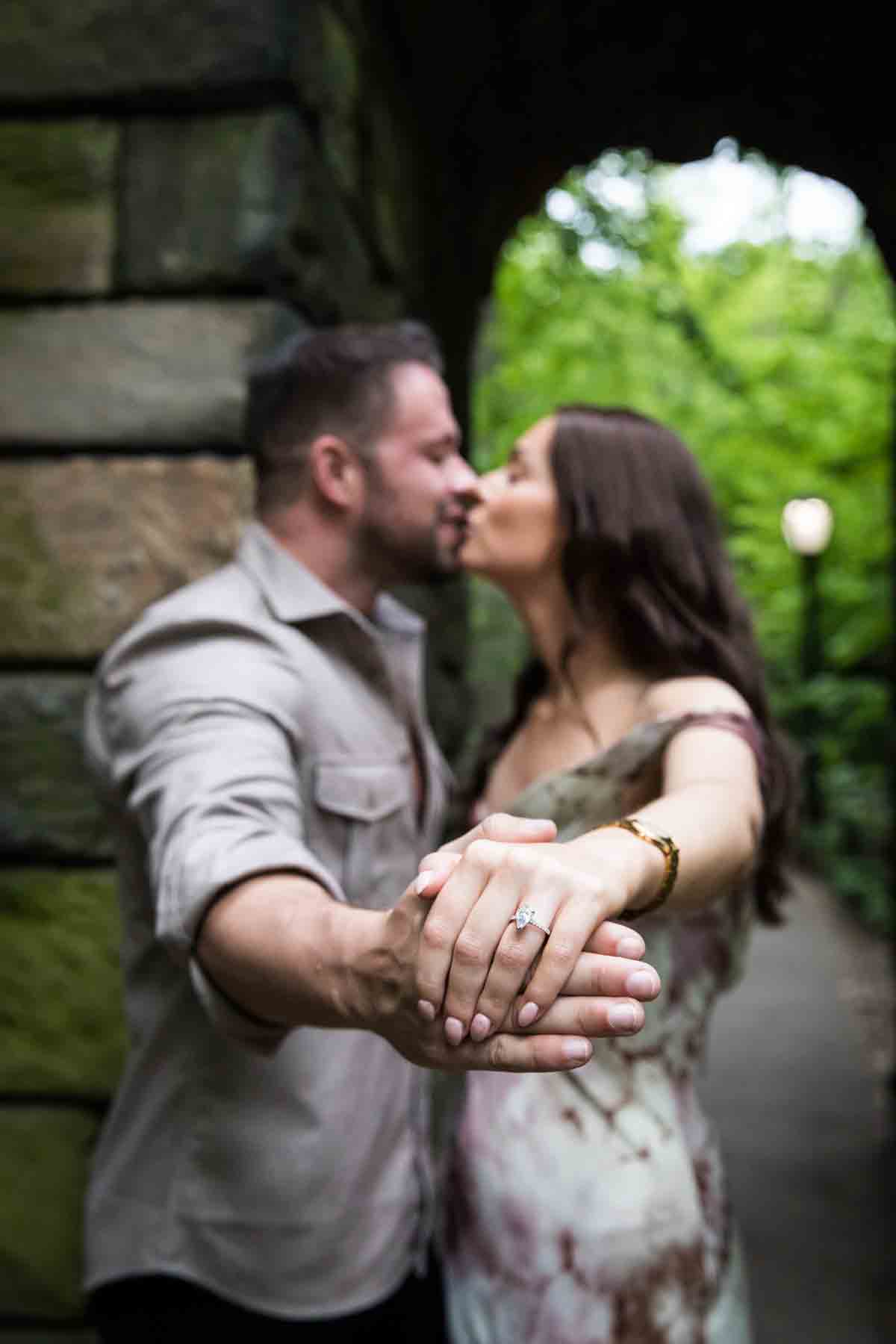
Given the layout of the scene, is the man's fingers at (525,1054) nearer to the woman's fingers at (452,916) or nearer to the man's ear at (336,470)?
the woman's fingers at (452,916)

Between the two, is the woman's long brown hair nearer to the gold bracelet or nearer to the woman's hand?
the gold bracelet

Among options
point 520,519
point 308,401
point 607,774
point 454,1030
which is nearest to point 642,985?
point 454,1030

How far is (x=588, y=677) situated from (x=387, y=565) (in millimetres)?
377

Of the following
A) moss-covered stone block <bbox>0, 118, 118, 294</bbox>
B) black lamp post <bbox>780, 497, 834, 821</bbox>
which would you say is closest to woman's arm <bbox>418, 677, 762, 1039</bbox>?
moss-covered stone block <bbox>0, 118, 118, 294</bbox>

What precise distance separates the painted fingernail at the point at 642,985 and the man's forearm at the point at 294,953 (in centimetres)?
21

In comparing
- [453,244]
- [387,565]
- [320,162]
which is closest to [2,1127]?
[387,565]

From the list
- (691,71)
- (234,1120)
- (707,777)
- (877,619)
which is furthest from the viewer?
(877,619)

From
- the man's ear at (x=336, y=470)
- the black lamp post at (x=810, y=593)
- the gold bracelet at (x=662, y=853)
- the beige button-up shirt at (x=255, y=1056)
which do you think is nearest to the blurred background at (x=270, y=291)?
the man's ear at (x=336, y=470)

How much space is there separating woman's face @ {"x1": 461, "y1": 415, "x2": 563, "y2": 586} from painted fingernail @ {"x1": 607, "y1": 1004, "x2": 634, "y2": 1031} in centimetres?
113

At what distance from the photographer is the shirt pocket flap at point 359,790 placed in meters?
1.66

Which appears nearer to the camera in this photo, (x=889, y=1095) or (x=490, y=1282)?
(x=490, y=1282)

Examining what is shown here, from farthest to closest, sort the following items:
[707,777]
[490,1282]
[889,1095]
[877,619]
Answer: [877,619], [889,1095], [490,1282], [707,777]

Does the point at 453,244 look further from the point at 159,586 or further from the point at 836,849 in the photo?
the point at 836,849

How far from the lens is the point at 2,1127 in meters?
1.99
